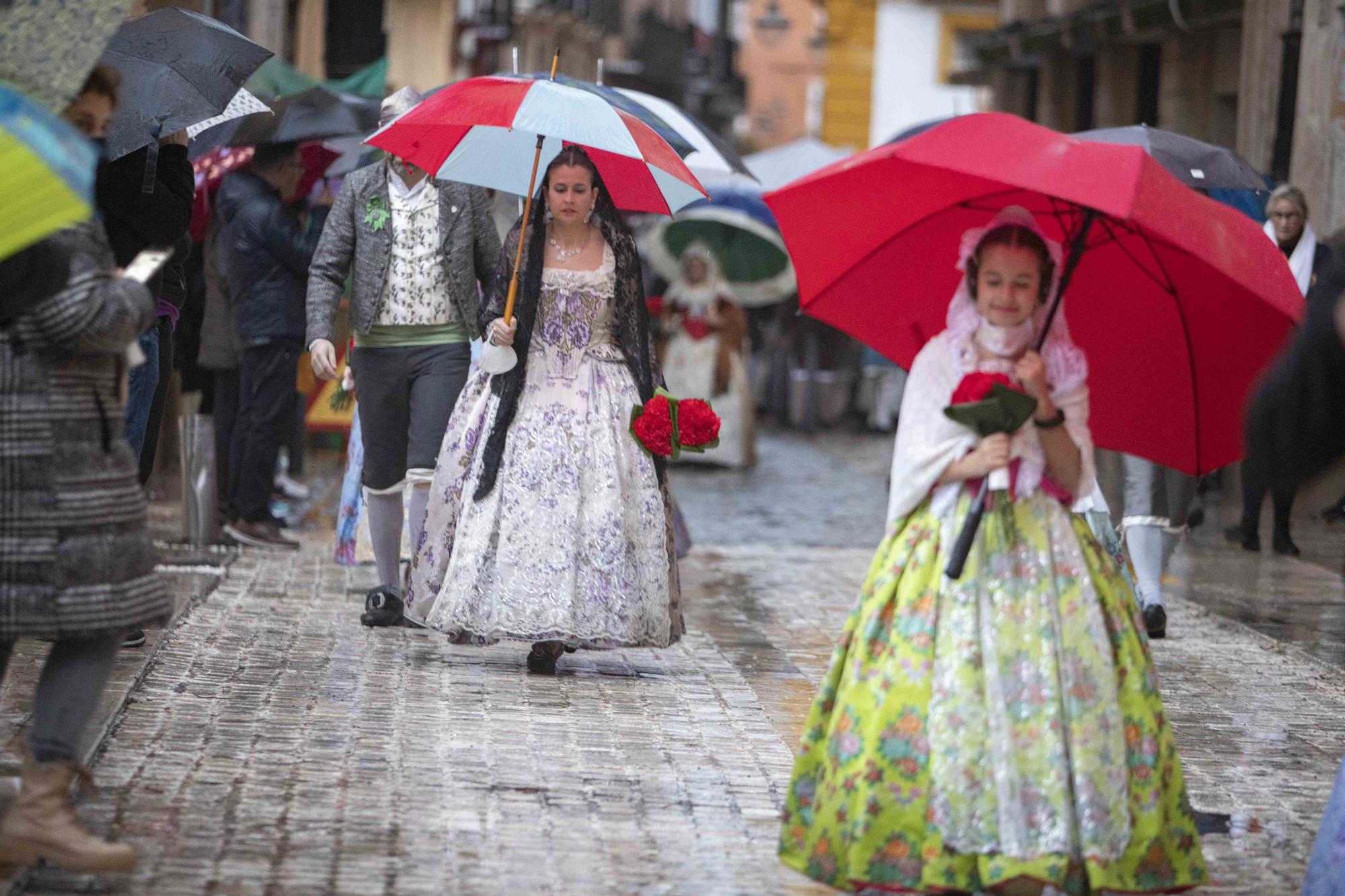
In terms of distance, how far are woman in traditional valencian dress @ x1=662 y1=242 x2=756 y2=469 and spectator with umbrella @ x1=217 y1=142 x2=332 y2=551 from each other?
7765mm

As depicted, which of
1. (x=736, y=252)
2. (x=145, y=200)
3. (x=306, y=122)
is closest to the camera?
(x=145, y=200)

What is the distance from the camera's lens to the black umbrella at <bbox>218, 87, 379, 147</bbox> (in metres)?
10.9

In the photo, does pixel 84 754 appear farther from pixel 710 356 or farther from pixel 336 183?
pixel 710 356

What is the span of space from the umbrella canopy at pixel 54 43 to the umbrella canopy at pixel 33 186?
39 centimetres

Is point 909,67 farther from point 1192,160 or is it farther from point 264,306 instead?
point 1192,160

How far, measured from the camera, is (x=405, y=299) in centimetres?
809

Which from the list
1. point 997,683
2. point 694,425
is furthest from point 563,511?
point 997,683

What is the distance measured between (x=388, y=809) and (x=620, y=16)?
38.7 metres

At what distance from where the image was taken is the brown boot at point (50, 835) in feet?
14.9

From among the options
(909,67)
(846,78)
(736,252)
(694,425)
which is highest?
(846,78)

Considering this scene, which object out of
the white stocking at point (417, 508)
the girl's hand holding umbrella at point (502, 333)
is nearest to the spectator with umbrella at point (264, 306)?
the white stocking at point (417, 508)

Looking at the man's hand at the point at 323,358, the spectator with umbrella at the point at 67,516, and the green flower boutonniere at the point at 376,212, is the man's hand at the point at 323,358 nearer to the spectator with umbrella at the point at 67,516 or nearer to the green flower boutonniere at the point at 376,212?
the green flower boutonniere at the point at 376,212

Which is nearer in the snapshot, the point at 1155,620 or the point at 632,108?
the point at 632,108

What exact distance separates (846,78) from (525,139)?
40003mm
